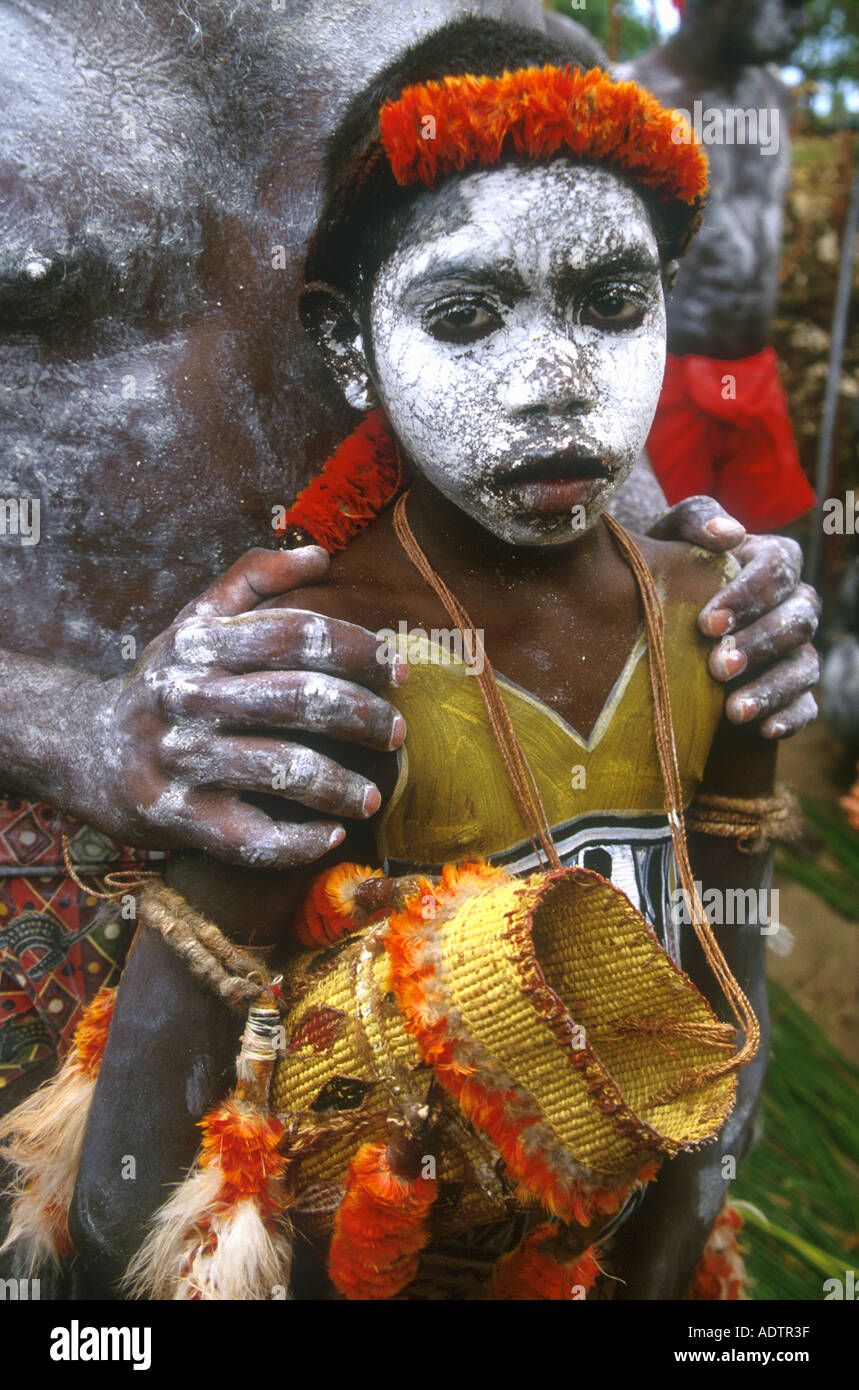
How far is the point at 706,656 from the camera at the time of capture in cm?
155

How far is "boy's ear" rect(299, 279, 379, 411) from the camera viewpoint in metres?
1.46

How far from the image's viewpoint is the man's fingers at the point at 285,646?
50.8 inches

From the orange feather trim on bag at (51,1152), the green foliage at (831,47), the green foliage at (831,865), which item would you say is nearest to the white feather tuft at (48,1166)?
the orange feather trim on bag at (51,1152)

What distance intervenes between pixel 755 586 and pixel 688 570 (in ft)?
0.30

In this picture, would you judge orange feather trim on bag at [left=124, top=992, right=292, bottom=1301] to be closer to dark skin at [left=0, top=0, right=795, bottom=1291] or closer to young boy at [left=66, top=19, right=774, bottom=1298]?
dark skin at [left=0, top=0, right=795, bottom=1291]

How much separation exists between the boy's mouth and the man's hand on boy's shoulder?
0.31 metres

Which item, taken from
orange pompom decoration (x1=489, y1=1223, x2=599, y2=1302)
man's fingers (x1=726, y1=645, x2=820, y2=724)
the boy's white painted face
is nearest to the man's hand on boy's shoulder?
man's fingers (x1=726, y1=645, x2=820, y2=724)

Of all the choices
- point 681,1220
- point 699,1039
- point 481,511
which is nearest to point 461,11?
point 481,511

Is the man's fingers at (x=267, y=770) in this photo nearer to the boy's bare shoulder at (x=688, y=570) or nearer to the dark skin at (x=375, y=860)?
the dark skin at (x=375, y=860)

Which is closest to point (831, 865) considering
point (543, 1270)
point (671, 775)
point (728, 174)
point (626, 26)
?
point (728, 174)

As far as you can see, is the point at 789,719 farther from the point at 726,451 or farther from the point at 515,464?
the point at 726,451

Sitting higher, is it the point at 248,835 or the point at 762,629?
the point at 762,629

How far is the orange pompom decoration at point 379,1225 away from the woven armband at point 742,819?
0.62 metres

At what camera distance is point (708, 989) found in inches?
65.1
